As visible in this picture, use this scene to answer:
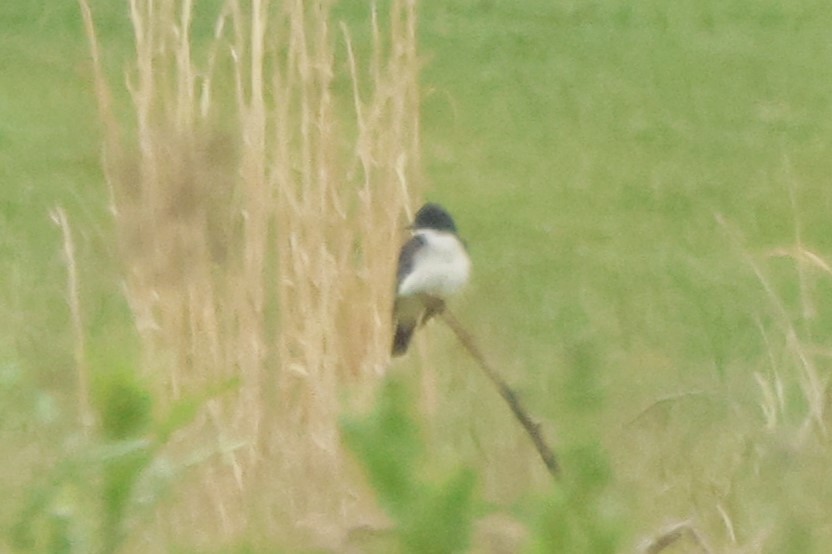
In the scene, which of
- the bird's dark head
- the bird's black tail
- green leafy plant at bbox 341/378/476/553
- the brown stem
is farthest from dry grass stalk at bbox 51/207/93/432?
the bird's dark head

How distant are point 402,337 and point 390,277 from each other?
219 mm

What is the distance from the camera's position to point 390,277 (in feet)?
11.2

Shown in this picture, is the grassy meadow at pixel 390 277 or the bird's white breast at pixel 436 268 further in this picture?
the bird's white breast at pixel 436 268

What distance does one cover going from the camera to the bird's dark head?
12.5 feet

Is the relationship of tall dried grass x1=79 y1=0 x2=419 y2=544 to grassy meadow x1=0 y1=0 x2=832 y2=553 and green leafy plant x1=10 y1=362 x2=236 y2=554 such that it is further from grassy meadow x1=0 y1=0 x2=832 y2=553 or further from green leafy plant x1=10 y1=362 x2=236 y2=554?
green leafy plant x1=10 y1=362 x2=236 y2=554

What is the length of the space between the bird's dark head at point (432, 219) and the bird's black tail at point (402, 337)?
9.4 inches

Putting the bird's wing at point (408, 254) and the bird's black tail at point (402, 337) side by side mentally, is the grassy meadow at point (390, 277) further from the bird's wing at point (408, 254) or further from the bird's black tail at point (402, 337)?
the bird's wing at point (408, 254)

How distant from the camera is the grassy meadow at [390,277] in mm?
594

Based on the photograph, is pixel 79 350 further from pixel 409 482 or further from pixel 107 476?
pixel 409 482

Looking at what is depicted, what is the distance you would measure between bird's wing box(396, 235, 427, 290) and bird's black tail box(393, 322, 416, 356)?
29cm

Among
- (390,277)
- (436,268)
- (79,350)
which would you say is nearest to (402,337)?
(390,277)

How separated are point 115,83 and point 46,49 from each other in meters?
0.79

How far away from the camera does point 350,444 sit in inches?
20.1

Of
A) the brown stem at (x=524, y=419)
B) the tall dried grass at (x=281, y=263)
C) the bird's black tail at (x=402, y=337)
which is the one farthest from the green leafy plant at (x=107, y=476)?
the bird's black tail at (x=402, y=337)
